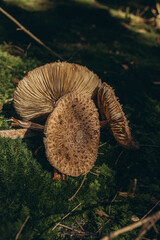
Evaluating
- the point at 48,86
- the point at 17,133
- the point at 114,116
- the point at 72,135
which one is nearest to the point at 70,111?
the point at 72,135

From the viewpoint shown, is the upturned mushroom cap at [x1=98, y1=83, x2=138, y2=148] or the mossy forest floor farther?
the upturned mushroom cap at [x1=98, y1=83, x2=138, y2=148]

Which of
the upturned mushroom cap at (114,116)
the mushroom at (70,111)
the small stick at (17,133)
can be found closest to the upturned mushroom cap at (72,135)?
the mushroom at (70,111)

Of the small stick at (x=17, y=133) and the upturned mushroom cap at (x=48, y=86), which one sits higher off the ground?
the upturned mushroom cap at (x=48, y=86)

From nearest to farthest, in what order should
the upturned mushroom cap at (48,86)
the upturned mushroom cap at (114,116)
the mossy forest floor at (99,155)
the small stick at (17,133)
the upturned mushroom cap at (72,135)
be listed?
1. the mossy forest floor at (99,155)
2. the upturned mushroom cap at (72,135)
3. the upturned mushroom cap at (48,86)
4. the upturned mushroom cap at (114,116)
5. the small stick at (17,133)

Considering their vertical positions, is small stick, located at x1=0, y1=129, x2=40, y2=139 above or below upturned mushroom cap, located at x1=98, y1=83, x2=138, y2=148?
below

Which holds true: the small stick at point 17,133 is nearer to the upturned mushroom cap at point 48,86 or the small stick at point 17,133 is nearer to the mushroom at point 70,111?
the mushroom at point 70,111

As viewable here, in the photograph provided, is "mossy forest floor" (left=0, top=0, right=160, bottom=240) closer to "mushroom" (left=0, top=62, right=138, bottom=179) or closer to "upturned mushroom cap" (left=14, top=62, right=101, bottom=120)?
"mushroom" (left=0, top=62, right=138, bottom=179)

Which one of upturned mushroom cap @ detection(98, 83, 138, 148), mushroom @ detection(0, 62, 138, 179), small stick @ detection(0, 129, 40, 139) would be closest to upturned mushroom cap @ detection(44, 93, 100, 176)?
mushroom @ detection(0, 62, 138, 179)
